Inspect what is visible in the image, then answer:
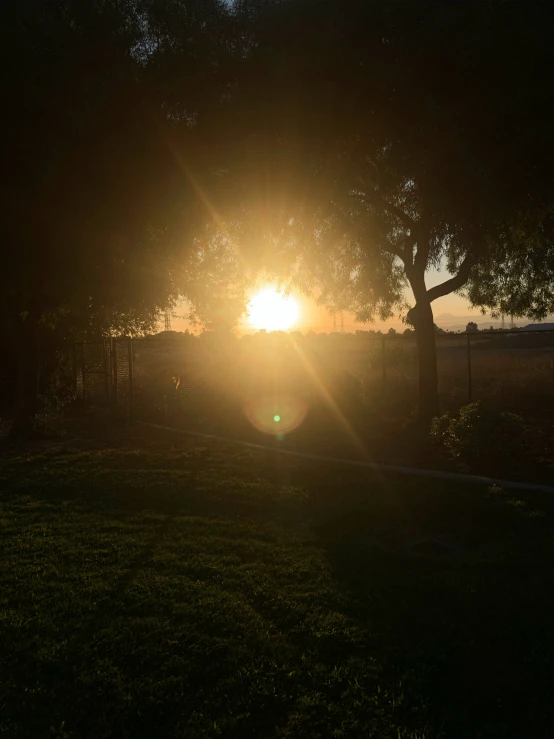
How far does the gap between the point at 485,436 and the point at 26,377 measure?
9.00m

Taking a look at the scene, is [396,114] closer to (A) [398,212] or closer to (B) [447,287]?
(A) [398,212]

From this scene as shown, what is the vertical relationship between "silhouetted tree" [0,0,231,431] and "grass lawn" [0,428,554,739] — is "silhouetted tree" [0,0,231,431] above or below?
above

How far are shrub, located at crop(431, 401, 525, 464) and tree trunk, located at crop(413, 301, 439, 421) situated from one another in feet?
10.3

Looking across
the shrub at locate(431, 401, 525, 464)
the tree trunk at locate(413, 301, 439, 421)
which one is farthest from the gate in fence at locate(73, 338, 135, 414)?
the shrub at locate(431, 401, 525, 464)

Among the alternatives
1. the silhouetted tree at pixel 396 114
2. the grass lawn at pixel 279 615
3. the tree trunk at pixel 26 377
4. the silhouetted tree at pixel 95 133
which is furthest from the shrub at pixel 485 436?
the tree trunk at pixel 26 377

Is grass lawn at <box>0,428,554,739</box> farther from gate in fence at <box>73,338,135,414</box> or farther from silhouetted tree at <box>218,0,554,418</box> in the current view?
gate in fence at <box>73,338,135,414</box>

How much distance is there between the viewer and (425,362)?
13.1m

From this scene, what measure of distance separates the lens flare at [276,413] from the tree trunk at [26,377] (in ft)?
15.0

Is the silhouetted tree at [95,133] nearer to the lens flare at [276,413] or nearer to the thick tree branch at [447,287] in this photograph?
the lens flare at [276,413]

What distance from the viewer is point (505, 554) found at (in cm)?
560

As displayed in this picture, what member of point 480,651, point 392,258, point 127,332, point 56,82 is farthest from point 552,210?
point 127,332

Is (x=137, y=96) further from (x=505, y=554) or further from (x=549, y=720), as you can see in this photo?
(x=549, y=720)

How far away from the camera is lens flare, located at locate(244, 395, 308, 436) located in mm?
13922

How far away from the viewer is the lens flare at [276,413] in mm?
13922
